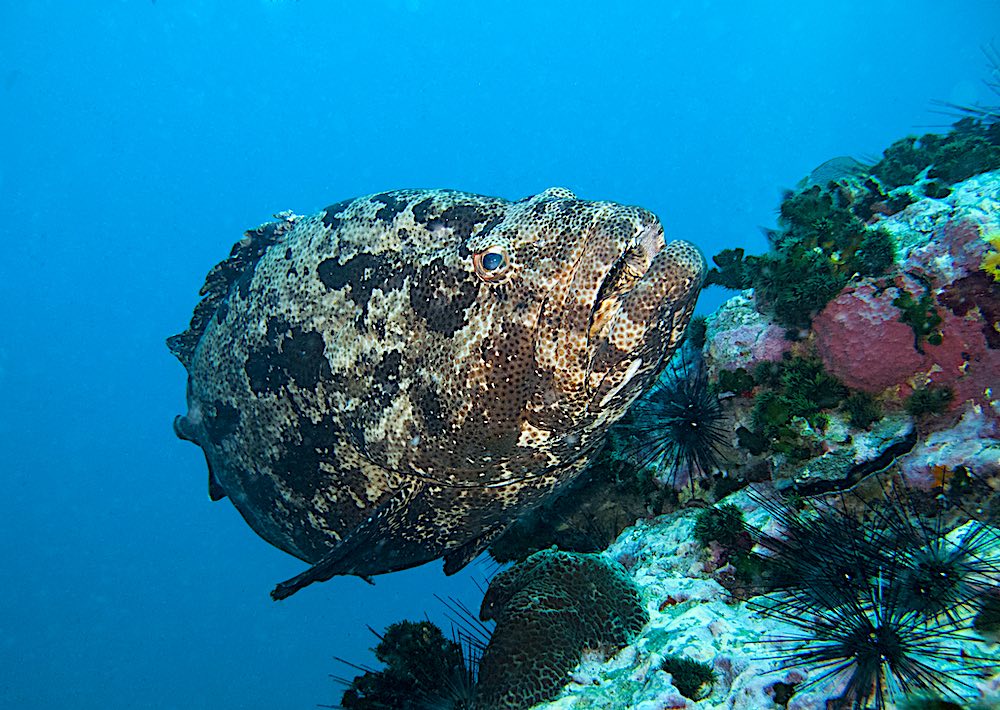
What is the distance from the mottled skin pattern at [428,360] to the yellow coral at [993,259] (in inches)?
76.5

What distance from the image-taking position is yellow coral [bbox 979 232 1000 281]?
341cm

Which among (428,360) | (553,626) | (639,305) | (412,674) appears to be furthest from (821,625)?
(412,674)

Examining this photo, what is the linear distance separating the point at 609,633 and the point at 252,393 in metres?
3.06

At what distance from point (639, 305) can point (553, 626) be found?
6.97ft

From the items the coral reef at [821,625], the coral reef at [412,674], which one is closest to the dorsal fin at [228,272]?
the coral reef at [412,674]

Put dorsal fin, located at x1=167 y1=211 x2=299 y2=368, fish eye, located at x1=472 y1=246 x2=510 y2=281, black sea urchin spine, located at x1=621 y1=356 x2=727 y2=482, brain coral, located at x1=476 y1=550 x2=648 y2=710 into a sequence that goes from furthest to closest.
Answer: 1. dorsal fin, located at x1=167 y1=211 x2=299 y2=368
2. black sea urchin spine, located at x1=621 y1=356 x2=727 y2=482
3. brain coral, located at x1=476 y1=550 x2=648 y2=710
4. fish eye, located at x1=472 y1=246 x2=510 y2=281

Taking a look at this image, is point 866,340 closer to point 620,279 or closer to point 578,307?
point 620,279

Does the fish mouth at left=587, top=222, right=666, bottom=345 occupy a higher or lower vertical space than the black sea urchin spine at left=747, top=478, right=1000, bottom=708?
higher

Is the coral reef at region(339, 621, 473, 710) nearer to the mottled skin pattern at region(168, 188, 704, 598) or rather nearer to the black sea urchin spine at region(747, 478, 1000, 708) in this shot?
the mottled skin pattern at region(168, 188, 704, 598)

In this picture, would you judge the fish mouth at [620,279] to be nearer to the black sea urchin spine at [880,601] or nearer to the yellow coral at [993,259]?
the black sea urchin spine at [880,601]

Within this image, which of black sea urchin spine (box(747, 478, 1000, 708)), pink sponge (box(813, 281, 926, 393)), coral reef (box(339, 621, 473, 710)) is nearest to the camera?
black sea urchin spine (box(747, 478, 1000, 708))

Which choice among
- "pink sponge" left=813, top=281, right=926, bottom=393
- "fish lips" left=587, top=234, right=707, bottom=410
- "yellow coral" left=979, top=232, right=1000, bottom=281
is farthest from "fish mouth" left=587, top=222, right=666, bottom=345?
"yellow coral" left=979, top=232, right=1000, bottom=281

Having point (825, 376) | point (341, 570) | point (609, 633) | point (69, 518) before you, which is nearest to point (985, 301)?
point (825, 376)

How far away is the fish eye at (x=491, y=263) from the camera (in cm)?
326
